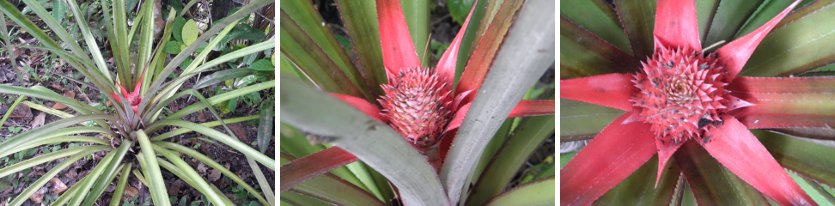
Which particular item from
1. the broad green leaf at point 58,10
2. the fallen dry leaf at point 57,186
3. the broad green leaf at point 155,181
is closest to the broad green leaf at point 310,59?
the broad green leaf at point 155,181

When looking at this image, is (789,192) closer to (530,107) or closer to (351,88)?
(530,107)

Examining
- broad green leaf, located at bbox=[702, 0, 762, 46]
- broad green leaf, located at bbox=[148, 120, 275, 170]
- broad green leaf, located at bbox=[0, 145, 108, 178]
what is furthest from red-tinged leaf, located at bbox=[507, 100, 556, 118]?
broad green leaf, located at bbox=[0, 145, 108, 178]

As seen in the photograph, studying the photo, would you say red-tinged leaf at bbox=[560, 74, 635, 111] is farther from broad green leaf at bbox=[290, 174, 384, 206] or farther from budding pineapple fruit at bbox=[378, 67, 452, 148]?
broad green leaf at bbox=[290, 174, 384, 206]

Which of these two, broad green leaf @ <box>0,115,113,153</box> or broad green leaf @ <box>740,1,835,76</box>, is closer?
broad green leaf @ <box>740,1,835,76</box>

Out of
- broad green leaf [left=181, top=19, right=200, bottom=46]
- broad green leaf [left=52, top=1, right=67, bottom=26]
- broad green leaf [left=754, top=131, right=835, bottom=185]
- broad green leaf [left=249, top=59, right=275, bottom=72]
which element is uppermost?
broad green leaf [left=52, top=1, right=67, bottom=26]

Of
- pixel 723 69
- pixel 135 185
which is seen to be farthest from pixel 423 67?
pixel 135 185

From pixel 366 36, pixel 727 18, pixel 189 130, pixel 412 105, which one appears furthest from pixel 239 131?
pixel 727 18

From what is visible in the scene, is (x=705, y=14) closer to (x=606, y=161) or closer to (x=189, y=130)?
(x=606, y=161)
